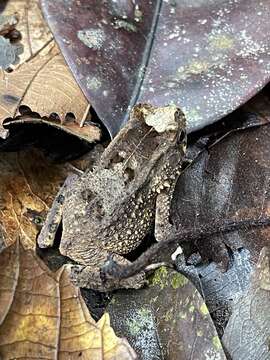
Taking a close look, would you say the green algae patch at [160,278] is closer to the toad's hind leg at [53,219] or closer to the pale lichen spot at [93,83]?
the toad's hind leg at [53,219]

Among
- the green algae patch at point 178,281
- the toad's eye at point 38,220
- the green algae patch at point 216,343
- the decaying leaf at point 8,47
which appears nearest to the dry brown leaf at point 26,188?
the toad's eye at point 38,220

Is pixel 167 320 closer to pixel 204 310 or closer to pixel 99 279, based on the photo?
pixel 204 310

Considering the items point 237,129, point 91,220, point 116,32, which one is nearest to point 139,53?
point 116,32

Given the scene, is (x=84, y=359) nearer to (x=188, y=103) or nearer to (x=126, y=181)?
(x=126, y=181)

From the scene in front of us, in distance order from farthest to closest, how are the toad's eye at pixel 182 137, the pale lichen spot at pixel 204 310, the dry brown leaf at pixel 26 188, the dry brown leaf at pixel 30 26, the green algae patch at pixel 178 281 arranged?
1. the dry brown leaf at pixel 30 26
2. the dry brown leaf at pixel 26 188
3. the toad's eye at pixel 182 137
4. the green algae patch at pixel 178 281
5. the pale lichen spot at pixel 204 310

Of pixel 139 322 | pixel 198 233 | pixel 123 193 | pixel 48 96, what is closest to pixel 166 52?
pixel 48 96

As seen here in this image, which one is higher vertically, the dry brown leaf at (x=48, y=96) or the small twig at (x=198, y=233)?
the dry brown leaf at (x=48, y=96)
